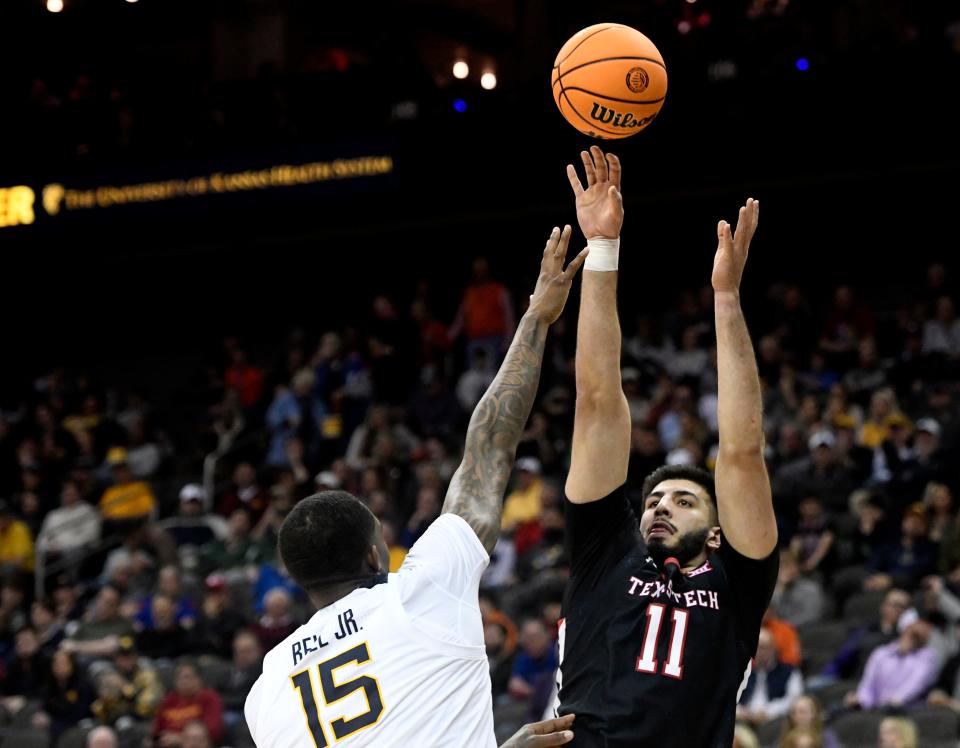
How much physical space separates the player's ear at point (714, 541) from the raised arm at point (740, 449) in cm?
26

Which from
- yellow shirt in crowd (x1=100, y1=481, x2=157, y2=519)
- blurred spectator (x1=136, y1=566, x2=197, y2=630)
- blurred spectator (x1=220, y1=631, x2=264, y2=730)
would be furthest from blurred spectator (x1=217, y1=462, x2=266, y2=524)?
blurred spectator (x1=220, y1=631, x2=264, y2=730)

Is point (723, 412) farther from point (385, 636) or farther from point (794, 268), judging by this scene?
point (794, 268)

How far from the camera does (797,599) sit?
12.6 m

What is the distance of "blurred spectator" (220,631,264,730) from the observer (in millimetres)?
13602

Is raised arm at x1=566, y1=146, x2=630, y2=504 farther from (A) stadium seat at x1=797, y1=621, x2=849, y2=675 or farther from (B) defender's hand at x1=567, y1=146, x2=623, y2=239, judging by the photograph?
(A) stadium seat at x1=797, y1=621, x2=849, y2=675

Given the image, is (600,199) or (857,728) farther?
(857,728)

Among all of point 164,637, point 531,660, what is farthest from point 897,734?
point 164,637

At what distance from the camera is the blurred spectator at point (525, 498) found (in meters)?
15.0

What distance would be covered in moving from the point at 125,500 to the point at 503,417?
47.9ft

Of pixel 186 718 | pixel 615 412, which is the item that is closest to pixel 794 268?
pixel 186 718

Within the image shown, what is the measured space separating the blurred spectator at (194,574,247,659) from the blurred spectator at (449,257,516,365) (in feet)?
17.6

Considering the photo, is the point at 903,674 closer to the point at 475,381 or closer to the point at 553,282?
the point at 553,282

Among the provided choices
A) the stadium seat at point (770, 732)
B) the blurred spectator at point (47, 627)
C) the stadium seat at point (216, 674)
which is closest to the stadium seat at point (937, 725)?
the stadium seat at point (770, 732)

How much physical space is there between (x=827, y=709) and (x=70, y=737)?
671 cm
